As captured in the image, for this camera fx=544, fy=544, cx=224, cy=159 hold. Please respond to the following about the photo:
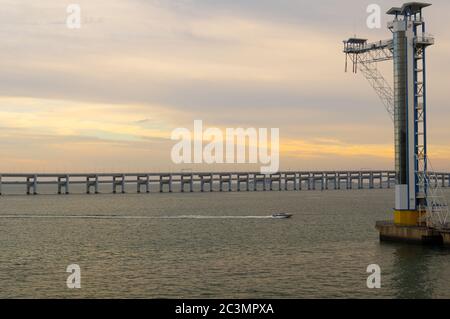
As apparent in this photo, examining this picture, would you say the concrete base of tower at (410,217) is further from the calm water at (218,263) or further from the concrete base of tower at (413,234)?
the calm water at (218,263)

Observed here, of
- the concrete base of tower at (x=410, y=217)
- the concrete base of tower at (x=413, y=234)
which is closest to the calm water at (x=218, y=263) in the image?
the concrete base of tower at (x=413, y=234)

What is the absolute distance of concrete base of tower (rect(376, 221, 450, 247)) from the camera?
167 ft

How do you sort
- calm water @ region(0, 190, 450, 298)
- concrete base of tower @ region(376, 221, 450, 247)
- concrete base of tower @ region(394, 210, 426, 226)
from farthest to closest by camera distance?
concrete base of tower @ region(394, 210, 426, 226) < concrete base of tower @ region(376, 221, 450, 247) < calm water @ region(0, 190, 450, 298)

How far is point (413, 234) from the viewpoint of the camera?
171 ft

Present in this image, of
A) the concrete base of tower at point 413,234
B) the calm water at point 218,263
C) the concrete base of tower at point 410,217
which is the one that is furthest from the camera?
the concrete base of tower at point 410,217

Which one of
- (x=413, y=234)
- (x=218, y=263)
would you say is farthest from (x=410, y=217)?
(x=218, y=263)

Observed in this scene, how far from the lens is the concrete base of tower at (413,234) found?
167ft

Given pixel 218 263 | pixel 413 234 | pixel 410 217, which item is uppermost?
pixel 410 217

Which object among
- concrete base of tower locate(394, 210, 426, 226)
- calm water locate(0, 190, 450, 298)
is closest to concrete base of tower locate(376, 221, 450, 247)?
concrete base of tower locate(394, 210, 426, 226)

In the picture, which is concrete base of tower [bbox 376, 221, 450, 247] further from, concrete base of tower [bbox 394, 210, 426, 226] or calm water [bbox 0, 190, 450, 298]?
calm water [bbox 0, 190, 450, 298]

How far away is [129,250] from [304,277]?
935 inches

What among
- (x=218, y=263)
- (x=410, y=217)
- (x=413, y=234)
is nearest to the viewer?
(x=218, y=263)

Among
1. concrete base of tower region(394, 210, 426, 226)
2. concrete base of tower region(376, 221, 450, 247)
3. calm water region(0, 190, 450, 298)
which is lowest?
calm water region(0, 190, 450, 298)

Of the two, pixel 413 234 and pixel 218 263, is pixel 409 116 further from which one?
pixel 218 263
